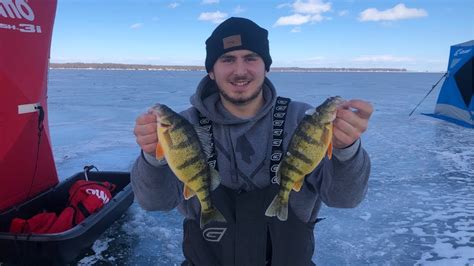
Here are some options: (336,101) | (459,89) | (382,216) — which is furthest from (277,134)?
(459,89)

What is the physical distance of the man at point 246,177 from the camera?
247cm

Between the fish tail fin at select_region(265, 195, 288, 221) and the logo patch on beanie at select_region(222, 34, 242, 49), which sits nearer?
the fish tail fin at select_region(265, 195, 288, 221)

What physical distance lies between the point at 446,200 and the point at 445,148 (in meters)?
4.23

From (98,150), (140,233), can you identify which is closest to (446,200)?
(140,233)

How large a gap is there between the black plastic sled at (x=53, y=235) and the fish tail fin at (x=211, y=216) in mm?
2054

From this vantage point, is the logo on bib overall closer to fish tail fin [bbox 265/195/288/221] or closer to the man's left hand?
fish tail fin [bbox 265/195/288/221]

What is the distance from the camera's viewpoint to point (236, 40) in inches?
114

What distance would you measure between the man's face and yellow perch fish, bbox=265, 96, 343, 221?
68 centimetres

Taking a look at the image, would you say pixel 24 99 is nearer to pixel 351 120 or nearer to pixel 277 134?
pixel 277 134

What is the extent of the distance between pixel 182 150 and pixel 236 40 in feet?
3.71

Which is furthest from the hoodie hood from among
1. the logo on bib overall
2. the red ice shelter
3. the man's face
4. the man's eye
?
the red ice shelter

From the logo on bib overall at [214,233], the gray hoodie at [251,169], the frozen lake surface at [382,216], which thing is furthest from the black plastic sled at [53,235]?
the logo on bib overall at [214,233]

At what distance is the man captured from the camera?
2469mm

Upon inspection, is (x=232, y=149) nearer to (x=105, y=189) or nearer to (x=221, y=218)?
(x=221, y=218)
